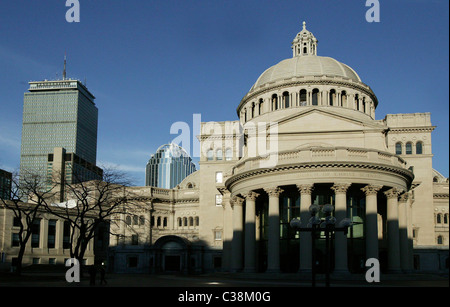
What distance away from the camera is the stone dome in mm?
81675

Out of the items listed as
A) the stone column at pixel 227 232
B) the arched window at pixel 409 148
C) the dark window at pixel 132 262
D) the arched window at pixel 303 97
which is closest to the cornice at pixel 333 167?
the stone column at pixel 227 232

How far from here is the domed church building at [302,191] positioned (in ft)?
161

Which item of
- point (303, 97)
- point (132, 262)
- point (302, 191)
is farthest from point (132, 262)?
point (302, 191)

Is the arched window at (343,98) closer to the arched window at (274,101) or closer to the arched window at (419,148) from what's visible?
the arched window at (274,101)

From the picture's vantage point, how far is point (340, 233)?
47.3m

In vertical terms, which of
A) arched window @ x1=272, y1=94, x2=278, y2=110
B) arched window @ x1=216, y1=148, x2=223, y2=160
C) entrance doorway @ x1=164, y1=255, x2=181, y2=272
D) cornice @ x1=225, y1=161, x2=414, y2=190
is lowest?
entrance doorway @ x1=164, y1=255, x2=181, y2=272

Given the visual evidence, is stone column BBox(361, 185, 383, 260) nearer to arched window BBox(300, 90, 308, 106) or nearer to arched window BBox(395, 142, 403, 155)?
arched window BBox(300, 90, 308, 106)

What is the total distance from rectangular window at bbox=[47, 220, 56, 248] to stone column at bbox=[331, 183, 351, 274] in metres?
64.7

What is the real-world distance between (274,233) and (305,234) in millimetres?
3306

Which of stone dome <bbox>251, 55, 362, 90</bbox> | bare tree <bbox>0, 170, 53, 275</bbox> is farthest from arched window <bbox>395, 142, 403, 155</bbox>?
bare tree <bbox>0, 170, 53, 275</bbox>

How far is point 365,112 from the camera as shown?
8194 cm

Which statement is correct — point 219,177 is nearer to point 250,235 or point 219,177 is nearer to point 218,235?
Result: point 218,235
